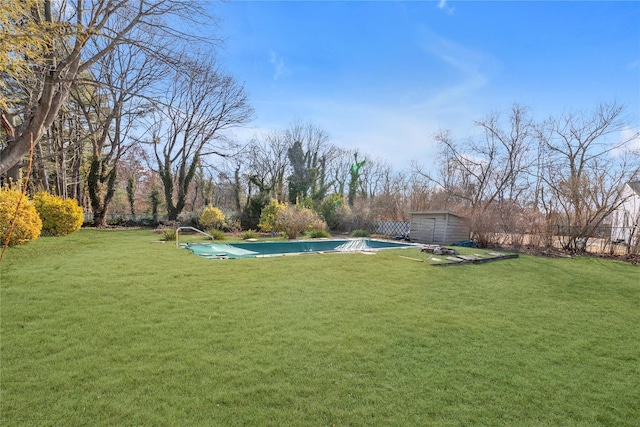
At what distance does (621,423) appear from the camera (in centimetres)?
208

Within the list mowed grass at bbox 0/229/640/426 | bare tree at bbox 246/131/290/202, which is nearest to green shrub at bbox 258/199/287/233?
mowed grass at bbox 0/229/640/426

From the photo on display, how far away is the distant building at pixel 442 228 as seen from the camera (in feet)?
46.1

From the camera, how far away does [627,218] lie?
1202 cm

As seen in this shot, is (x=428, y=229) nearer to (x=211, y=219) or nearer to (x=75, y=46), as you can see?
(x=211, y=219)

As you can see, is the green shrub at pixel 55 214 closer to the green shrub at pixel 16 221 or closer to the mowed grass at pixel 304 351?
the green shrub at pixel 16 221

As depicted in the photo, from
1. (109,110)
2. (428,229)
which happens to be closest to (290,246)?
(428,229)

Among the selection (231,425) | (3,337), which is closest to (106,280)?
(3,337)

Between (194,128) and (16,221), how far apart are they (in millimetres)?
14789

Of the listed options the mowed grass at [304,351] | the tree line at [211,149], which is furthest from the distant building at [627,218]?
the mowed grass at [304,351]

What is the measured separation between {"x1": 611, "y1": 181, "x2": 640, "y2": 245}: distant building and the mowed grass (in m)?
8.05

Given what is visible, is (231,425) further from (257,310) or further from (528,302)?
(528,302)

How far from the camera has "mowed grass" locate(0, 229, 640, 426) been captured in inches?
81.5

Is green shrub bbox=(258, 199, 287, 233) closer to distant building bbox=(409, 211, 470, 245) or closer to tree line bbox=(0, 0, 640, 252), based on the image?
tree line bbox=(0, 0, 640, 252)

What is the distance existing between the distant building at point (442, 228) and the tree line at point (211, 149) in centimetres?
69
